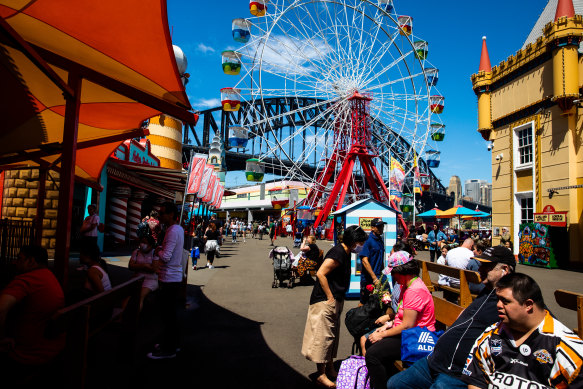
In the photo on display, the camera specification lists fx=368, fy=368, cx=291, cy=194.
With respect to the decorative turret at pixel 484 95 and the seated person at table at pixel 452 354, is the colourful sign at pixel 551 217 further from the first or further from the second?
the seated person at table at pixel 452 354

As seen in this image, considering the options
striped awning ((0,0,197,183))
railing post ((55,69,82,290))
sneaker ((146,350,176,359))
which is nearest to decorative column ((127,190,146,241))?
striped awning ((0,0,197,183))

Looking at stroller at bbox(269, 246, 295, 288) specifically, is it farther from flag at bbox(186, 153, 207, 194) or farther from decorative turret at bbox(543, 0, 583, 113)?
decorative turret at bbox(543, 0, 583, 113)

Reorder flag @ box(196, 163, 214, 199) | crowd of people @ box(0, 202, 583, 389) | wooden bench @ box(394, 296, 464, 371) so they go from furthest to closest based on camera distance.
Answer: flag @ box(196, 163, 214, 199), wooden bench @ box(394, 296, 464, 371), crowd of people @ box(0, 202, 583, 389)

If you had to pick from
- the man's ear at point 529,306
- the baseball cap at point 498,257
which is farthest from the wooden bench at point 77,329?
the baseball cap at point 498,257

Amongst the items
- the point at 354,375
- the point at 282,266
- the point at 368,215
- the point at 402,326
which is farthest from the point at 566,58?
the point at 354,375

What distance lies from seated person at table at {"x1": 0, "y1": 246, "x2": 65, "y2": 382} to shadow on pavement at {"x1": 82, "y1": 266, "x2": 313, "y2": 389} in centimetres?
68

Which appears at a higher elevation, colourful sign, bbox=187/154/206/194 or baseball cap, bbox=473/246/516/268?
colourful sign, bbox=187/154/206/194

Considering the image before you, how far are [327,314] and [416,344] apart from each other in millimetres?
969

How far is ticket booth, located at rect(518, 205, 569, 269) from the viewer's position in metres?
14.9

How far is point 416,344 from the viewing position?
9.54ft

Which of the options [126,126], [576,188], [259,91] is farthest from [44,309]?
[576,188]

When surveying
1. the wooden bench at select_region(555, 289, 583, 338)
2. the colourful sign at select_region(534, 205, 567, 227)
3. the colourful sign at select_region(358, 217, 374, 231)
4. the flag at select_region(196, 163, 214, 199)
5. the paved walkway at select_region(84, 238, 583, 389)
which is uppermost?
the flag at select_region(196, 163, 214, 199)

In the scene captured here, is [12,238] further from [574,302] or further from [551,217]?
[551,217]

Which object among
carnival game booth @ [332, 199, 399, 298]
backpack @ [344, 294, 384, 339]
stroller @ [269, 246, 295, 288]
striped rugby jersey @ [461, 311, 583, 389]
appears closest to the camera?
striped rugby jersey @ [461, 311, 583, 389]
